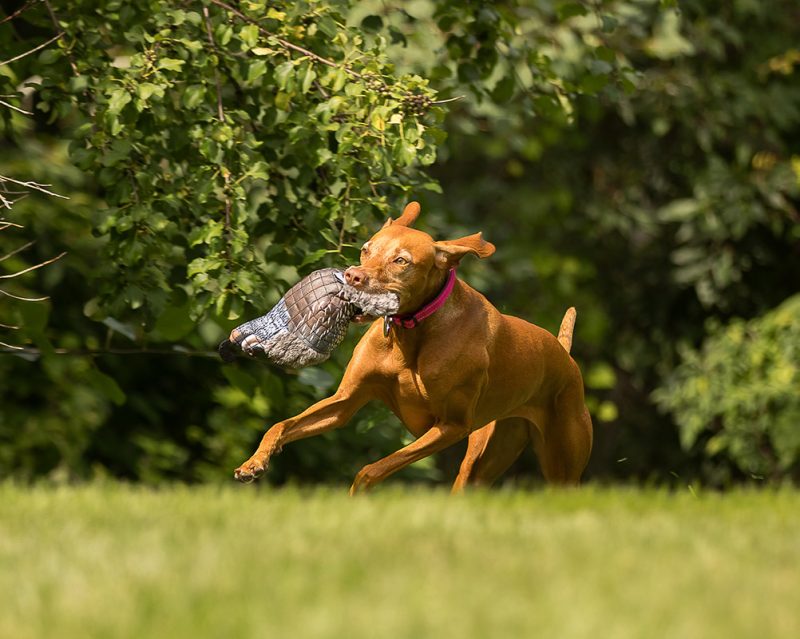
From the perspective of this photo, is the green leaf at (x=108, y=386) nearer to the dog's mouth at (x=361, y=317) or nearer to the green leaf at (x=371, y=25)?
the green leaf at (x=371, y=25)

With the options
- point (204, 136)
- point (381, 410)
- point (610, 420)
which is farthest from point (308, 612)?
point (610, 420)

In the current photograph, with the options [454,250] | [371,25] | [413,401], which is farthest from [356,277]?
[371,25]

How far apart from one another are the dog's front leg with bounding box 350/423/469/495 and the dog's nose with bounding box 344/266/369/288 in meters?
0.60

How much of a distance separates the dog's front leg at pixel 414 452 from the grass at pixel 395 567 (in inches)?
12.1

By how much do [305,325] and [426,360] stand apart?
0.43 m

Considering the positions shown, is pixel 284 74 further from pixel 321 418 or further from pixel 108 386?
pixel 108 386

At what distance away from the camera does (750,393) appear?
12766 mm

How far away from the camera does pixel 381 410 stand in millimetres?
7605

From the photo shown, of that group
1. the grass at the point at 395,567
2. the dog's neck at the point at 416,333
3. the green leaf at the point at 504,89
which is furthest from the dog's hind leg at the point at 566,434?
the green leaf at the point at 504,89

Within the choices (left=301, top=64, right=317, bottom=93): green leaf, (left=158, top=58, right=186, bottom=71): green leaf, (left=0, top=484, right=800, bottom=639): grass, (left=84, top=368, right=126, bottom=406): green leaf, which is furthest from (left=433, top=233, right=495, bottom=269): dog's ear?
(left=84, top=368, right=126, bottom=406): green leaf

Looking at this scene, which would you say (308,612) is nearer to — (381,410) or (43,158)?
(381,410)

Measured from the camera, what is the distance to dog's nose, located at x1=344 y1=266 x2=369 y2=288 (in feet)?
→ 16.8

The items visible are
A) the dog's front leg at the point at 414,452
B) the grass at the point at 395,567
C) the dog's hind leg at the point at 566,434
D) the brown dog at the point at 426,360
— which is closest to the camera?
the grass at the point at 395,567

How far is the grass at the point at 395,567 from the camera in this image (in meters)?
3.33
